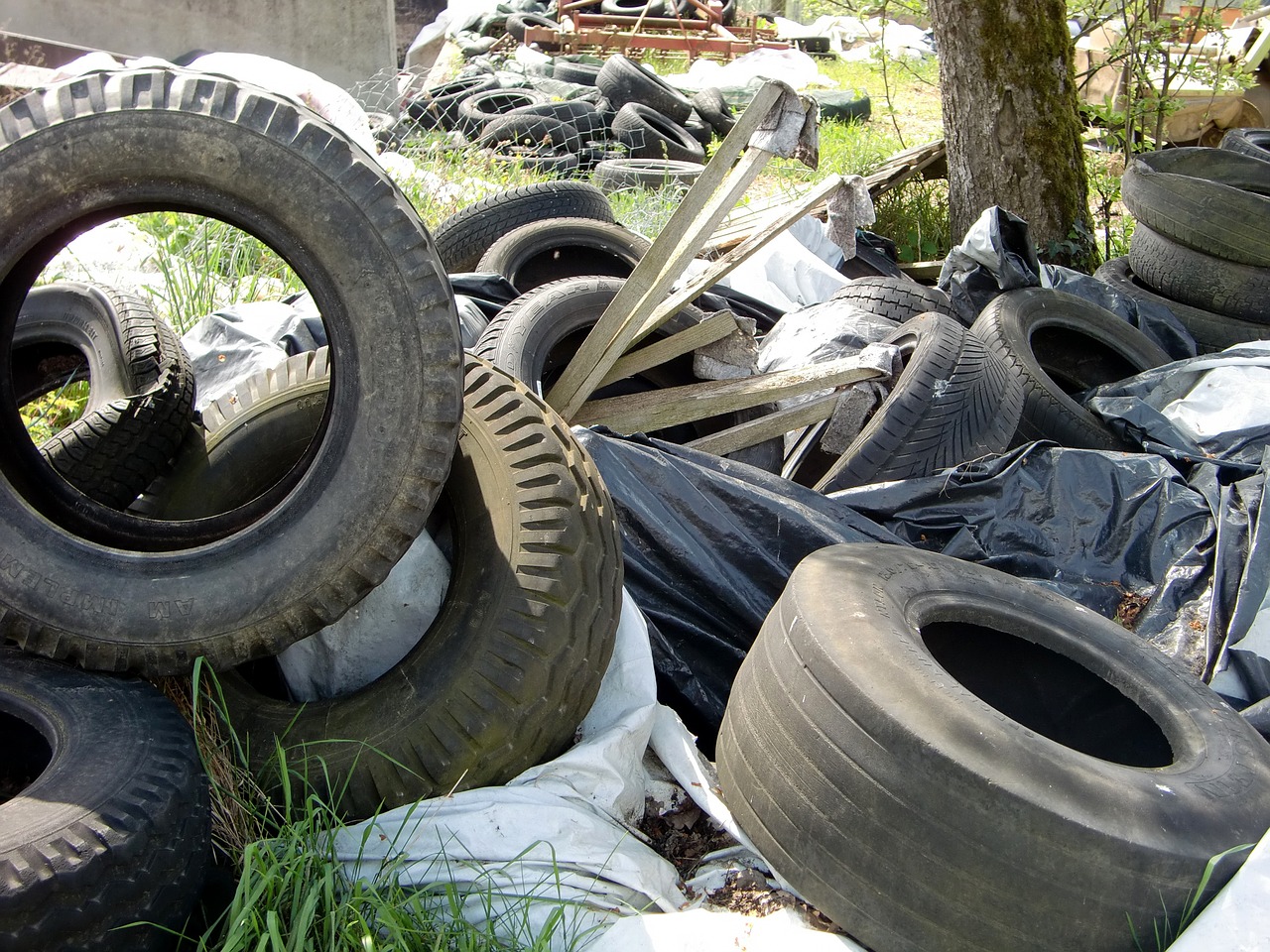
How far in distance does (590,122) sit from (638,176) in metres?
1.52

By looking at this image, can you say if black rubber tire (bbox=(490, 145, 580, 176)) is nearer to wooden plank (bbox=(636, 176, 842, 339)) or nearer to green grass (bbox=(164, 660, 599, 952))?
wooden plank (bbox=(636, 176, 842, 339))

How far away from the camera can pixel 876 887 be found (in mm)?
1677

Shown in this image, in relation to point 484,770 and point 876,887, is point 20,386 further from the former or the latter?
point 876,887

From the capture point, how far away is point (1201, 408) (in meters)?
3.31

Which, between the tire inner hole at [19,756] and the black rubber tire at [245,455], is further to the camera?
the black rubber tire at [245,455]

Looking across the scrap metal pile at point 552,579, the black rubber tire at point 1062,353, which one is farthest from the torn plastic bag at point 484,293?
the black rubber tire at point 1062,353

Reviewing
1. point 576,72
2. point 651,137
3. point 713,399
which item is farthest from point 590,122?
point 713,399

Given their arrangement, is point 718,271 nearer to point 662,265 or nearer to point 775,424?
point 662,265

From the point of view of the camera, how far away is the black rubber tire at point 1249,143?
515 cm

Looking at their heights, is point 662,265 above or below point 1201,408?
above

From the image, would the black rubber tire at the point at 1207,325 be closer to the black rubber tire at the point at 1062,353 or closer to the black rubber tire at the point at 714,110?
the black rubber tire at the point at 1062,353

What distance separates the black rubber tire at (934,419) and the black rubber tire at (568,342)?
417 mm

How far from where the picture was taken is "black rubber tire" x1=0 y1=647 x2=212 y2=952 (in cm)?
154

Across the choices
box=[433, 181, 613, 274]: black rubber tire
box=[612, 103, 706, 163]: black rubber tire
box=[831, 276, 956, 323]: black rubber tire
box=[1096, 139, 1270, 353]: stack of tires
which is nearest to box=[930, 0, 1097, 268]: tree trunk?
box=[1096, 139, 1270, 353]: stack of tires
